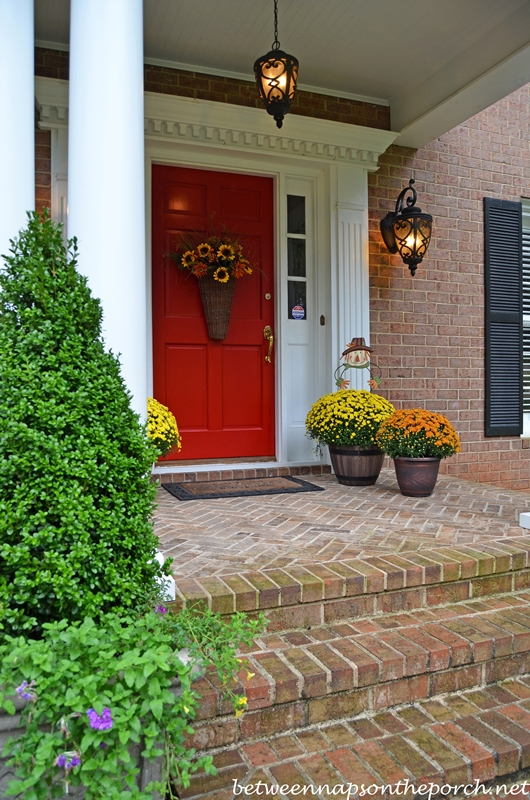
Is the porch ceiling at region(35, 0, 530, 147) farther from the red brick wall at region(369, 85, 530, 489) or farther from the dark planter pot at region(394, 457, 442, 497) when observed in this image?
the dark planter pot at region(394, 457, 442, 497)

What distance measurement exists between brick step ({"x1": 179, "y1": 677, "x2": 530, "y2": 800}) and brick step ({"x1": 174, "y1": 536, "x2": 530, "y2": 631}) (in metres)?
0.37

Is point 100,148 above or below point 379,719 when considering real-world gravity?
above

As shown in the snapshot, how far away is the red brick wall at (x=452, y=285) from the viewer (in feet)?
15.5

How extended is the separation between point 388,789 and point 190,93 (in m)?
4.25

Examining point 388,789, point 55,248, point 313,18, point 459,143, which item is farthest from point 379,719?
point 459,143

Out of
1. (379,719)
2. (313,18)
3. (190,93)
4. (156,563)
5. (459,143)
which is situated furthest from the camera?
(459,143)

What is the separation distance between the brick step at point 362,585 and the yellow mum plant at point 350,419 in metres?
1.45

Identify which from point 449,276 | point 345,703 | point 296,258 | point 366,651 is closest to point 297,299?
point 296,258

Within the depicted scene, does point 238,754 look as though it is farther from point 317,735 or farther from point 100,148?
point 100,148

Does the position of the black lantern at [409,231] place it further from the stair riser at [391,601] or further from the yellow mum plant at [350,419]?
the stair riser at [391,601]

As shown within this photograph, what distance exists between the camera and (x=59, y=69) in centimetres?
382

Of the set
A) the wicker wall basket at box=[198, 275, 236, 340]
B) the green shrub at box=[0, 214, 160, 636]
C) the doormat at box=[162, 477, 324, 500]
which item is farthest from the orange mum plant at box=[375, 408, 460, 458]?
the green shrub at box=[0, 214, 160, 636]

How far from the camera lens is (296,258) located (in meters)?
4.58

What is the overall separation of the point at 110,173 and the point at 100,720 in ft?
5.38
